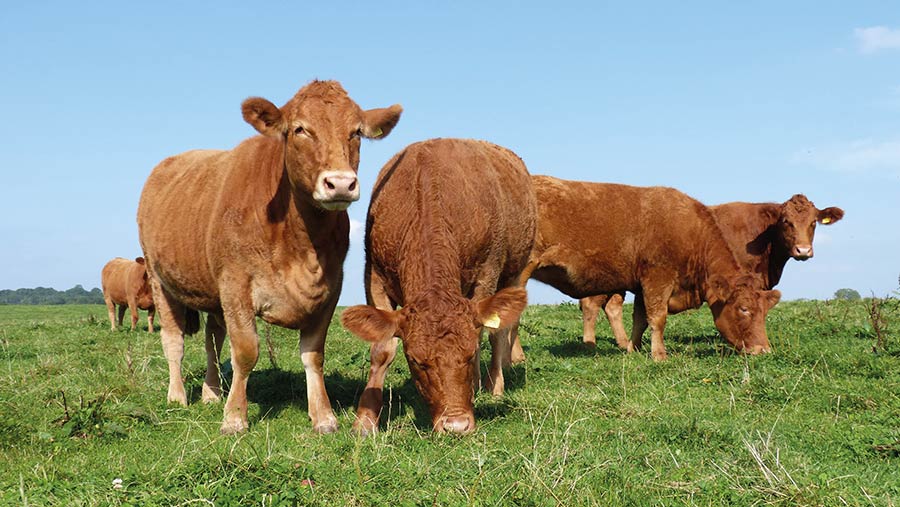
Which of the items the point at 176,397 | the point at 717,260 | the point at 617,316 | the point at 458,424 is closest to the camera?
the point at 458,424

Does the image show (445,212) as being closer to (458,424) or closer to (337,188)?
(337,188)

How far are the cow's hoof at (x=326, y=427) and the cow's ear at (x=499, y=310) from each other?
1.75 m

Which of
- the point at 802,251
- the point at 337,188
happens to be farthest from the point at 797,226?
the point at 337,188

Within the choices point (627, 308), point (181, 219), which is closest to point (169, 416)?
point (181, 219)

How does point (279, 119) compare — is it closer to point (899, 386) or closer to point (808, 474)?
point (808, 474)

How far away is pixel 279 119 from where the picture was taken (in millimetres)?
6977

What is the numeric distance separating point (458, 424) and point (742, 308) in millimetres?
7310

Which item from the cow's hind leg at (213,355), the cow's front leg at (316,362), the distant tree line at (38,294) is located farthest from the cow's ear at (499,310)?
the distant tree line at (38,294)

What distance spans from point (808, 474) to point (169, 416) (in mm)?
5565

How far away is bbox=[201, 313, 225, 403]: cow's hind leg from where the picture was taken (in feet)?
30.2

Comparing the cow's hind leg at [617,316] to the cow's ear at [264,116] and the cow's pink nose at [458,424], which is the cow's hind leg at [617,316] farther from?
the cow's ear at [264,116]

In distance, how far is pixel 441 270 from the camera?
664 centimetres

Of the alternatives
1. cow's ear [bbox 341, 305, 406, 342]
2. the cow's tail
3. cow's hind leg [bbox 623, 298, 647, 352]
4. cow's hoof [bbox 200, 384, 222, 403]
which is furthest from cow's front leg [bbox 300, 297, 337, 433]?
cow's hind leg [bbox 623, 298, 647, 352]

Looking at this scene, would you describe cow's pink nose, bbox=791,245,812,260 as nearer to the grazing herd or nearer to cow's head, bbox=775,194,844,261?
cow's head, bbox=775,194,844,261
